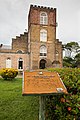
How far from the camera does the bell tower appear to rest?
32750mm

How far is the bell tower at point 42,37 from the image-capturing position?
107ft

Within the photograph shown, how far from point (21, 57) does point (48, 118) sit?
28.1m

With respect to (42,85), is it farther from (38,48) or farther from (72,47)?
(72,47)

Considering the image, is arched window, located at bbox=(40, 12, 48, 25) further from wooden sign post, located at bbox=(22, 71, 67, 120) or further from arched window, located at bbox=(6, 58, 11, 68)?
wooden sign post, located at bbox=(22, 71, 67, 120)

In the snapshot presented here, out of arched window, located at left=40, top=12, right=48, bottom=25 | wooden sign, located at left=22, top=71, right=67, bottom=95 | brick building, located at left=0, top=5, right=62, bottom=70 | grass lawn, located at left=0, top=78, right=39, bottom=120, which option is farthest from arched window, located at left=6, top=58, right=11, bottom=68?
wooden sign, located at left=22, top=71, right=67, bottom=95

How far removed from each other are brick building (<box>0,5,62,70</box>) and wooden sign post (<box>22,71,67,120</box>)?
90.1 ft

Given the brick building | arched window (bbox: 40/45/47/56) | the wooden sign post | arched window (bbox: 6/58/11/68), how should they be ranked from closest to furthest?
1. the wooden sign post
2. arched window (bbox: 6/58/11/68)
3. the brick building
4. arched window (bbox: 40/45/47/56)

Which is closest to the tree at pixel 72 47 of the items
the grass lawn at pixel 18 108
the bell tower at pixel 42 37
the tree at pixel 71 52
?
the tree at pixel 71 52

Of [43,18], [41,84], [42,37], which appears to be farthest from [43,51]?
[41,84]

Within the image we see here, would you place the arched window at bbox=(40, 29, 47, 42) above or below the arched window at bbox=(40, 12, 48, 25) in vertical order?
below

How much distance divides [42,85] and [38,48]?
29.1 metres

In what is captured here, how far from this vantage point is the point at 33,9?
111 feet

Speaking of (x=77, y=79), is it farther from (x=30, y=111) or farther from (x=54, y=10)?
(x=54, y=10)

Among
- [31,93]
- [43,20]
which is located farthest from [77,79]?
[43,20]
